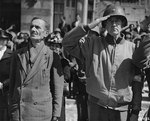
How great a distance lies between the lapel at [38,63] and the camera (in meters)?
3.39

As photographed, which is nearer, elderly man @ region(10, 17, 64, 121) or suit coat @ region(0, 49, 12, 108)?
elderly man @ region(10, 17, 64, 121)

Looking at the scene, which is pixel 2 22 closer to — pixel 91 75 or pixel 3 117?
pixel 3 117

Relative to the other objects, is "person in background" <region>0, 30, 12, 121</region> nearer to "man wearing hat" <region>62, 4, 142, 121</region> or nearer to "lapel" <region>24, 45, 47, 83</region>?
"lapel" <region>24, 45, 47, 83</region>

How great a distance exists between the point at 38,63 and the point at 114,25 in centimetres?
94

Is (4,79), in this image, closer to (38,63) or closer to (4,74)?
(4,74)

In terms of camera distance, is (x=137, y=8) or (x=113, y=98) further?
(x=137, y=8)

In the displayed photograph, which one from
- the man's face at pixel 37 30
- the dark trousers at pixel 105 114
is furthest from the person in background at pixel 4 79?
the dark trousers at pixel 105 114

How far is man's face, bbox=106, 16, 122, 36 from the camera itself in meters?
3.44

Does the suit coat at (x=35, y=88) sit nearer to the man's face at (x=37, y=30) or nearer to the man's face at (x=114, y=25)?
the man's face at (x=37, y=30)

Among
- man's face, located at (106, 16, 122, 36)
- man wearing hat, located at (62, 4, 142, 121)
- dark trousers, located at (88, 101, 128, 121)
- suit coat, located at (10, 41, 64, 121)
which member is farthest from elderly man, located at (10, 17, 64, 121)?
man's face, located at (106, 16, 122, 36)

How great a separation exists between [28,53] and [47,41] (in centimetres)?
296

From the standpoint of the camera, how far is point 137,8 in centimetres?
1836

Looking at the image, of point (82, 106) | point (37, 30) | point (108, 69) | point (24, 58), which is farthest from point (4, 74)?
point (82, 106)

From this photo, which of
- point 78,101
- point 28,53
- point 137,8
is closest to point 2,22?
point 137,8
